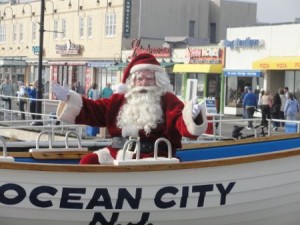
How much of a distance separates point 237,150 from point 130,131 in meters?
2.04

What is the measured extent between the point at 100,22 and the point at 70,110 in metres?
41.0

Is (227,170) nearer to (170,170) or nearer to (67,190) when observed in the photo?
(170,170)

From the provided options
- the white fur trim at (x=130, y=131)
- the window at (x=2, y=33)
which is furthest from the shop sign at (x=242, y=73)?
the window at (x=2, y=33)

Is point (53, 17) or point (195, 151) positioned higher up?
point (53, 17)

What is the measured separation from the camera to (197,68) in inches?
1506

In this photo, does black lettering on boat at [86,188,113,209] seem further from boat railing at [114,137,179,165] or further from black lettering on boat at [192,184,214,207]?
black lettering on boat at [192,184,214,207]

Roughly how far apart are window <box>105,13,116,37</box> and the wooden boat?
39.4m

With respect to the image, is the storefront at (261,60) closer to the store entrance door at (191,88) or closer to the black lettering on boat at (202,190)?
the store entrance door at (191,88)

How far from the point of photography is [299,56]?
31984 mm

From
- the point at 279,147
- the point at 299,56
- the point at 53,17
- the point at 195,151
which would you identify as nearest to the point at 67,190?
the point at 195,151

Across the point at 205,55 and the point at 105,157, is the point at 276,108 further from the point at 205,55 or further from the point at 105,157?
the point at 105,157

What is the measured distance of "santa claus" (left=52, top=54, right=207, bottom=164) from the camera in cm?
729

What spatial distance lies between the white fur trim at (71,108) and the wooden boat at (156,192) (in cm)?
54

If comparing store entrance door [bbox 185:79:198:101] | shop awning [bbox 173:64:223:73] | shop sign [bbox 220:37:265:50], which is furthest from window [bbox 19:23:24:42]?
store entrance door [bbox 185:79:198:101]
